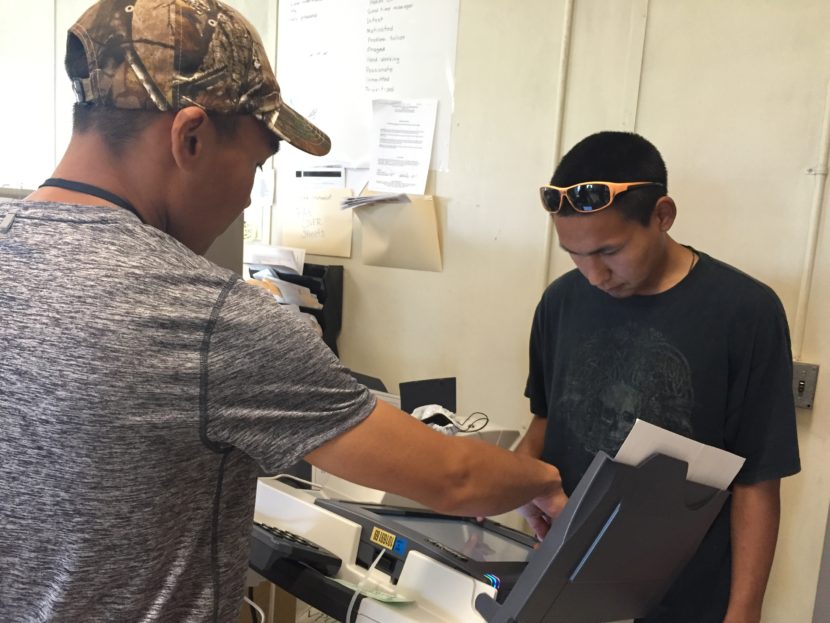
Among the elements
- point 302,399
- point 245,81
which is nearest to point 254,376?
point 302,399

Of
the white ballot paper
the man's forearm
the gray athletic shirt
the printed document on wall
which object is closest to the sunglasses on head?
the white ballot paper

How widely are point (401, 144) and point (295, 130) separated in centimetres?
132

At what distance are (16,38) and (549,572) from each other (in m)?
3.26

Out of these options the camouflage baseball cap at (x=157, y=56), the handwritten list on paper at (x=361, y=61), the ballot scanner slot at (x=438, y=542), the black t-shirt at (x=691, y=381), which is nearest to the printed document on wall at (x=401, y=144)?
the handwritten list on paper at (x=361, y=61)

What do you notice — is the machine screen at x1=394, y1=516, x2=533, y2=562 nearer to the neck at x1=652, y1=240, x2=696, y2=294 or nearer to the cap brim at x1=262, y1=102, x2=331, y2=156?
the neck at x1=652, y1=240, x2=696, y2=294

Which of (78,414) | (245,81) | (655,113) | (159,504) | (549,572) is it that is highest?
(655,113)

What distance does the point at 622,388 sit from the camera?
123 centimetres

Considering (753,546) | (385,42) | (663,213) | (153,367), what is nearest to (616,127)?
(663,213)

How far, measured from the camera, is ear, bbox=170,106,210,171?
0.68 metres

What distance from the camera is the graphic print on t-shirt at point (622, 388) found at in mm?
1169

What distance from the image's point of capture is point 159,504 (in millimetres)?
659

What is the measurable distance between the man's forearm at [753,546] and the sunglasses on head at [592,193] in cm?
55

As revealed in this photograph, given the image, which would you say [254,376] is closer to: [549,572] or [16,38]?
[549,572]

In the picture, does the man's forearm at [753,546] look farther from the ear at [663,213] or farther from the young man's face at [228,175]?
the young man's face at [228,175]
